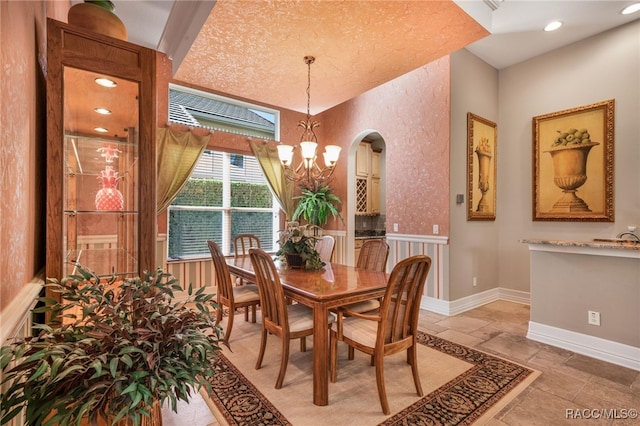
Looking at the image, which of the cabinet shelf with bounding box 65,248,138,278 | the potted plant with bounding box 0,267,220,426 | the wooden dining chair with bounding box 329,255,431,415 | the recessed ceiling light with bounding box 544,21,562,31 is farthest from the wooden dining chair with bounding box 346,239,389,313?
the recessed ceiling light with bounding box 544,21,562,31

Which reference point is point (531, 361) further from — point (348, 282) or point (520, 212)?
point (520, 212)

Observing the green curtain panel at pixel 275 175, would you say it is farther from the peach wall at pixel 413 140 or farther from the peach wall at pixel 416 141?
the peach wall at pixel 416 141

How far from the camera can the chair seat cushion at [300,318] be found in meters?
2.26

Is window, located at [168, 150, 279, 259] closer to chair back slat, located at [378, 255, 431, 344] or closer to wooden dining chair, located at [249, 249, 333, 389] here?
wooden dining chair, located at [249, 249, 333, 389]

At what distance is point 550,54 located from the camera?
422 cm

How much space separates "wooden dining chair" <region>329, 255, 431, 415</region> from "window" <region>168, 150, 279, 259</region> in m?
3.07

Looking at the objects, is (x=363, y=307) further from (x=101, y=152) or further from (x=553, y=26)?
(x=553, y=26)

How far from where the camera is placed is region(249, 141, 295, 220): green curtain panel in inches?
196

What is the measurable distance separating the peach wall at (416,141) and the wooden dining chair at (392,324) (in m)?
2.18

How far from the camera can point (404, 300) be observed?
2.06 m

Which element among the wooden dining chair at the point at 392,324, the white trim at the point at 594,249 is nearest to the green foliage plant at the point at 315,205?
the white trim at the point at 594,249

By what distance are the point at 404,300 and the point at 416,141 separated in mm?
2841

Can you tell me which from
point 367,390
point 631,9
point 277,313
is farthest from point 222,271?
point 631,9

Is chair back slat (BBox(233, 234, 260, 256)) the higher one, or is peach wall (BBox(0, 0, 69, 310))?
peach wall (BBox(0, 0, 69, 310))
